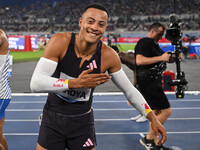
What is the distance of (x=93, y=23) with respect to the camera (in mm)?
2314

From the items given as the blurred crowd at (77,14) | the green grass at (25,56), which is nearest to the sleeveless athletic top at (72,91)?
the green grass at (25,56)

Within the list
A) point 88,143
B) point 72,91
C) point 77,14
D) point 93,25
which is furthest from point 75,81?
point 77,14

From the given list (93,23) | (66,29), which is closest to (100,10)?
(93,23)

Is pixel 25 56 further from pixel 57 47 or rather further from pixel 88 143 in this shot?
pixel 57 47

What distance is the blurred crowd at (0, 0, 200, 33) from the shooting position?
5359 centimetres

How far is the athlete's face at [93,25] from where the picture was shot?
90.6 inches

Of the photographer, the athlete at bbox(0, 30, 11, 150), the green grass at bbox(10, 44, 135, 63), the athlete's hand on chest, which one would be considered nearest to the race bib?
the athlete's hand on chest

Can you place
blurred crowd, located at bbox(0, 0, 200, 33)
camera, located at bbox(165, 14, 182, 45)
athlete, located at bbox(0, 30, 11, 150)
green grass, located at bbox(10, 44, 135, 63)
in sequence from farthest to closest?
blurred crowd, located at bbox(0, 0, 200, 33) → green grass, located at bbox(10, 44, 135, 63) → camera, located at bbox(165, 14, 182, 45) → athlete, located at bbox(0, 30, 11, 150)

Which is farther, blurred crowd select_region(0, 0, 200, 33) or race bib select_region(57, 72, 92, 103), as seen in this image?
blurred crowd select_region(0, 0, 200, 33)

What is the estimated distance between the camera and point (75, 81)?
7.00ft

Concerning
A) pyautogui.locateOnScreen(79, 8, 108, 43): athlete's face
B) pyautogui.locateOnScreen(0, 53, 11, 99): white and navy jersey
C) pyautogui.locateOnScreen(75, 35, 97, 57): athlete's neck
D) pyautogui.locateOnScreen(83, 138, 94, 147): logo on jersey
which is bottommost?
pyautogui.locateOnScreen(83, 138, 94, 147): logo on jersey

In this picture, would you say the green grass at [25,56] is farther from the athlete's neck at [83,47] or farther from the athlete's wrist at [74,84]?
the athlete's wrist at [74,84]

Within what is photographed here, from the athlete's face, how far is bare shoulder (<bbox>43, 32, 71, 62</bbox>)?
0.16m

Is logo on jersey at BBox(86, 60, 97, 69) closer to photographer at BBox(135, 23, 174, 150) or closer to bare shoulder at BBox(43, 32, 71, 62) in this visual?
bare shoulder at BBox(43, 32, 71, 62)
